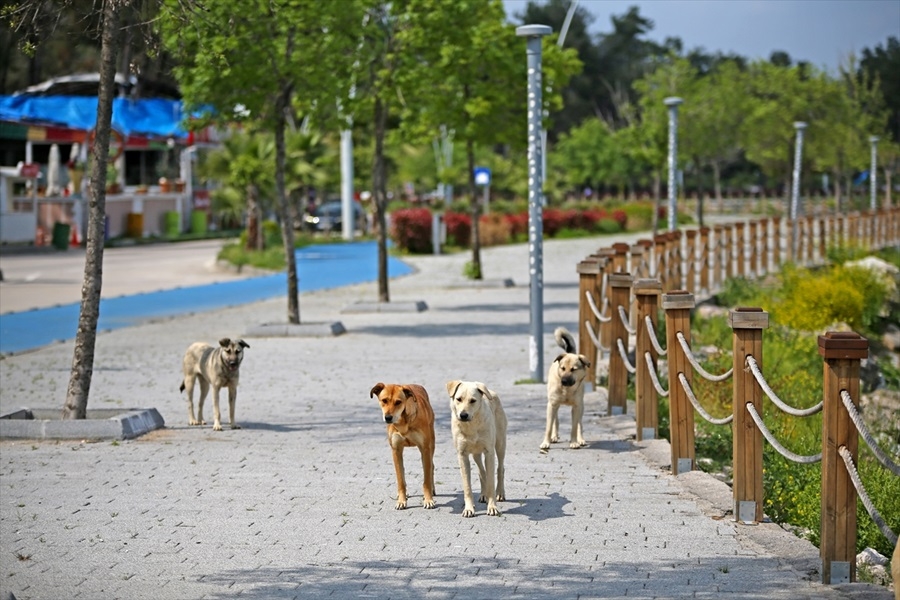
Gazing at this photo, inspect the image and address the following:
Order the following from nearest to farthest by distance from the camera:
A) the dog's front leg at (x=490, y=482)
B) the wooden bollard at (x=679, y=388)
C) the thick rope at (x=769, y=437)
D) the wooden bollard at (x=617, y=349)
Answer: the thick rope at (x=769, y=437) → the dog's front leg at (x=490, y=482) → the wooden bollard at (x=679, y=388) → the wooden bollard at (x=617, y=349)

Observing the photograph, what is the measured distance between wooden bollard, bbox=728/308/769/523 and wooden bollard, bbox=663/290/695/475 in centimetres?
142

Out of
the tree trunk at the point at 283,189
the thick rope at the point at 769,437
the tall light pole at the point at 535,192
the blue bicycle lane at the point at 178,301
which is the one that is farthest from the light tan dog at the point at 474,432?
the blue bicycle lane at the point at 178,301

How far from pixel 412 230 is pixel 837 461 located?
118ft

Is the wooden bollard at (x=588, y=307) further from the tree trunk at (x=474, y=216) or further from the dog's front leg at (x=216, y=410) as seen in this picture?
the tree trunk at (x=474, y=216)

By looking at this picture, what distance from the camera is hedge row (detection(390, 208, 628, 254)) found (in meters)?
42.2

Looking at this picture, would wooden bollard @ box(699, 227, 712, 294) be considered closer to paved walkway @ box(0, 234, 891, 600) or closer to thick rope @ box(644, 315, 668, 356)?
paved walkway @ box(0, 234, 891, 600)

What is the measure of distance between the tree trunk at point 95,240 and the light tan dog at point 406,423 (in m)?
4.02

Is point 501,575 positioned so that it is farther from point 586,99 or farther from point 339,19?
point 586,99

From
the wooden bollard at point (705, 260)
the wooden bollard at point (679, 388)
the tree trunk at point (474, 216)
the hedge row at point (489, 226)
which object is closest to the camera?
the wooden bollard at point (679, 388)

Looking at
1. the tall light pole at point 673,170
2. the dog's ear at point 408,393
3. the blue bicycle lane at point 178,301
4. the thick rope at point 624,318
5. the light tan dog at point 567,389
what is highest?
the tall light pole at point 673,170

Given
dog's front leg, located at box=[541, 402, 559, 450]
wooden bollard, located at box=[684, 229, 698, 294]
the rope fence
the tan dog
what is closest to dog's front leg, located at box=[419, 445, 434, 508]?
the rope fence

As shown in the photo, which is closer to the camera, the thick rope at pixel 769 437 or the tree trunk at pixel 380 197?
the thick rope at pixel 769 437

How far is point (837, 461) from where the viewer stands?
246 inches

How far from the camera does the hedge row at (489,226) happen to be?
42.2 meters
